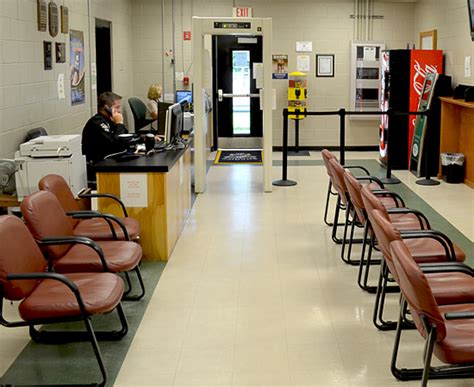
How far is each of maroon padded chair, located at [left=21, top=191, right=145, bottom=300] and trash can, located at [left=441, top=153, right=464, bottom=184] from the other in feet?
18.8

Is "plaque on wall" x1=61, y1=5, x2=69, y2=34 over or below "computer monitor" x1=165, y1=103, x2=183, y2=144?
over

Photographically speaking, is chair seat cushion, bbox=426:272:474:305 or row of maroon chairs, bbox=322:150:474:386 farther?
chair seat cushion, bbox=426:272:474:305

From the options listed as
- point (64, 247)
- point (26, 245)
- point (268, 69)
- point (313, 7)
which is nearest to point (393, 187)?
point (268, 69)

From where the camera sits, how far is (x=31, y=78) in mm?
6980

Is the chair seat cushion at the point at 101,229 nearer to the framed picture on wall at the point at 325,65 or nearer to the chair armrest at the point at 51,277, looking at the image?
the chair armrest at the point at 51,277

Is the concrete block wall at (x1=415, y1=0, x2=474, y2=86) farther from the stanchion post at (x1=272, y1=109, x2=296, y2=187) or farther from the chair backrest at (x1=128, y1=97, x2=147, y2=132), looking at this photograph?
the chair backrest at (x1=128, y1=97, x2=147, y2=132)

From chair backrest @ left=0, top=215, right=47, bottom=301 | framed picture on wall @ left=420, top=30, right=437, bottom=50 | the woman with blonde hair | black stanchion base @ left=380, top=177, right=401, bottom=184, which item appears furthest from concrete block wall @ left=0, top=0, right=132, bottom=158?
framed picture on wall @ left=420, top=30, right=437, bottom=50

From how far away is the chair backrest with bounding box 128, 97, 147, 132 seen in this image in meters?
11.3

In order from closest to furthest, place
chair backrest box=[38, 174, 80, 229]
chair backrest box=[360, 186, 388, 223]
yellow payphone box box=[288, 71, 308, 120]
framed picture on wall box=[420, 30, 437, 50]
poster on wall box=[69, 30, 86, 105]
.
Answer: chair backrest box=[360, 186, 388, 223] → chair backrest box=[38, 174, 80, 229] → poster on wall box=[69, 30, 86, 105] → framed picture on wall box=[420, 30, 437, 50] → yellow payphone box box=[288, 71, 308, 120]

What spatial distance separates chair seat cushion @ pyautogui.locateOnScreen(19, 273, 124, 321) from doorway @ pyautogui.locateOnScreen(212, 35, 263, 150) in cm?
864

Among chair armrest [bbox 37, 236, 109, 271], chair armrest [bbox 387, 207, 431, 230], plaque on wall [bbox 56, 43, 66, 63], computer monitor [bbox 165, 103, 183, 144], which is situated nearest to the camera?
chair armrest [bbox 37, 236, 109, 271]

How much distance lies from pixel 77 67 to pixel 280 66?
451cm

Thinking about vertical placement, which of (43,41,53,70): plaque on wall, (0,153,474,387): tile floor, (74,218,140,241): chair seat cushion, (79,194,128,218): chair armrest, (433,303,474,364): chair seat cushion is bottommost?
(0,153,474,387): tile floor

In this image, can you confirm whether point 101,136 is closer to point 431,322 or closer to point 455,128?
point 431,322
